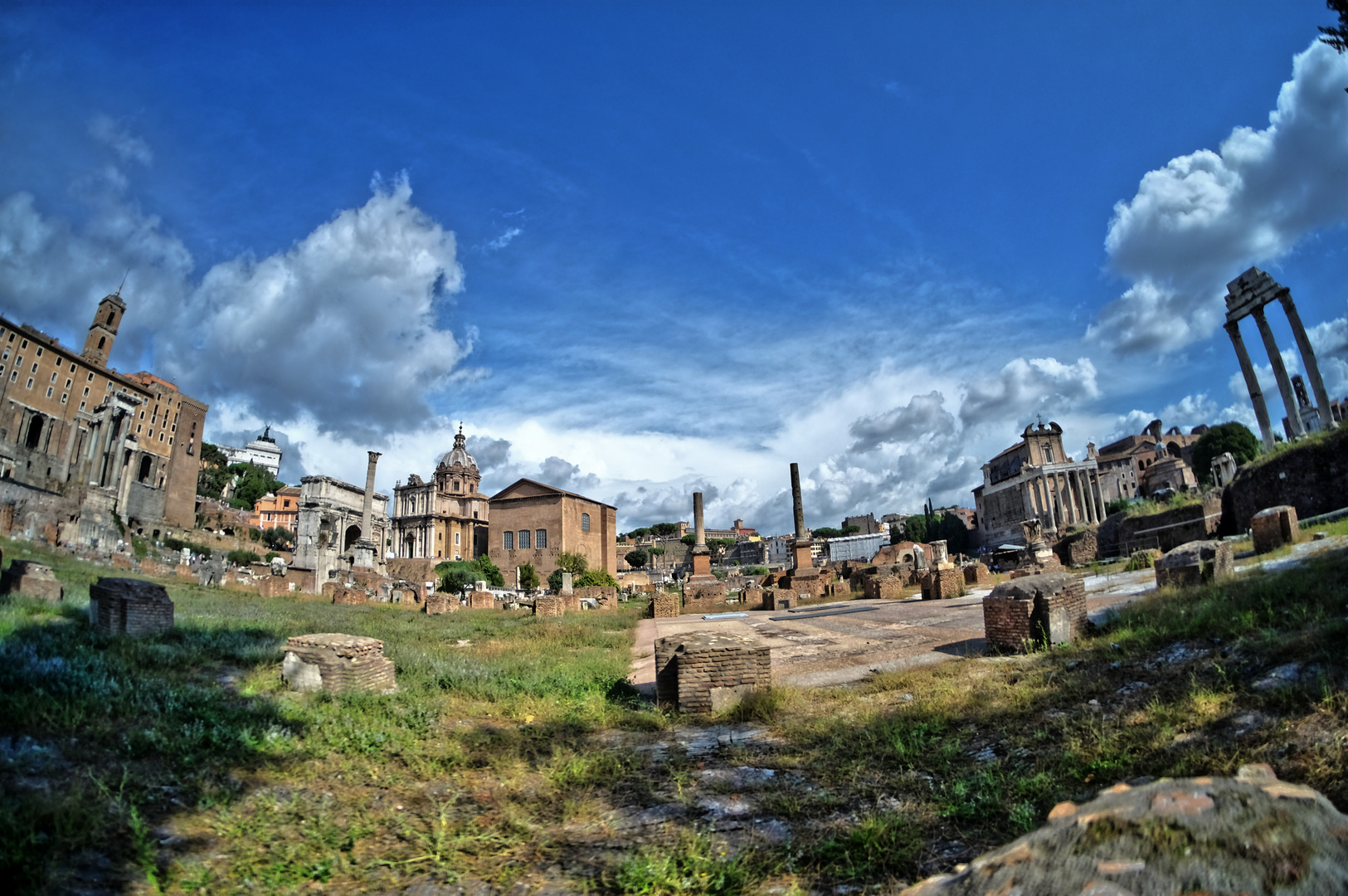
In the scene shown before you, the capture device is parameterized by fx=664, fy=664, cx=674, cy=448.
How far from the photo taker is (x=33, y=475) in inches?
1708

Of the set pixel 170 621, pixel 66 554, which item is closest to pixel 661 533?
pixel 66 554

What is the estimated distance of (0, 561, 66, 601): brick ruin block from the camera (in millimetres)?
9859

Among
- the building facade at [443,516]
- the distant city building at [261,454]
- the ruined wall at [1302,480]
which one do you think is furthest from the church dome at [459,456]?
the ruined wall at [1302,480]

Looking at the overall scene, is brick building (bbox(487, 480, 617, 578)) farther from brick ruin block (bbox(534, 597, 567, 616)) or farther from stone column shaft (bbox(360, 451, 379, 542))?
brick ruin block (bbox(534, 597, 567, 616))

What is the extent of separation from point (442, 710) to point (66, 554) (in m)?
28.4

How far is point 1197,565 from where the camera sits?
344 inches

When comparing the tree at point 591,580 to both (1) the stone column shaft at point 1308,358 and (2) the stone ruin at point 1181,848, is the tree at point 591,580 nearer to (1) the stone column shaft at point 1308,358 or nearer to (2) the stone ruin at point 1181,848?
(1) the stone column shaft at point 1308,358

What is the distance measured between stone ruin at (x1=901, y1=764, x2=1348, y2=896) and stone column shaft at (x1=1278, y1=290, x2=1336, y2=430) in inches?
1104

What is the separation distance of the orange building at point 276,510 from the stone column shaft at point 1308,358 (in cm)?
9100

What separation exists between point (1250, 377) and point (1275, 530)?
21.0 m

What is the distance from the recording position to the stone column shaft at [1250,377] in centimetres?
2569

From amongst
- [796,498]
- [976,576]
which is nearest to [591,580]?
[796,498]

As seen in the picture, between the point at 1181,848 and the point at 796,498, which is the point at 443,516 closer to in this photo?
the point at 796,498

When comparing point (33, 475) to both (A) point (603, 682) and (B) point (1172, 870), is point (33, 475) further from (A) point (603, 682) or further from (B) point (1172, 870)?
(B) point (1172, 870)
